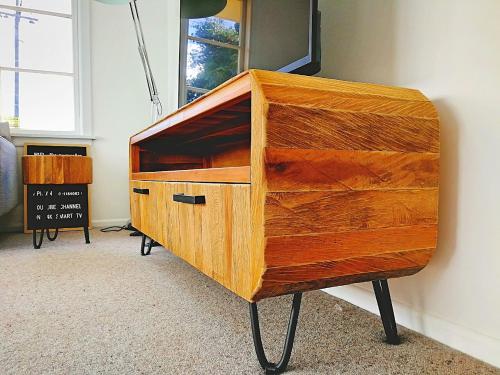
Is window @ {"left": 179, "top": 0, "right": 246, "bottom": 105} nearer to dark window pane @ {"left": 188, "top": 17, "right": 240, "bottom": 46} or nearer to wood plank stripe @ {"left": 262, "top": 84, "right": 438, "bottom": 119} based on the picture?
dark window pane @ {"left": 188, "top": 17, "right": 240, "bottom": 46}

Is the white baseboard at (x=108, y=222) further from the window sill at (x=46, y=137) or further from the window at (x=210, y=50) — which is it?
the window at (x=210, y=50)

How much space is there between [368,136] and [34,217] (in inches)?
79.3

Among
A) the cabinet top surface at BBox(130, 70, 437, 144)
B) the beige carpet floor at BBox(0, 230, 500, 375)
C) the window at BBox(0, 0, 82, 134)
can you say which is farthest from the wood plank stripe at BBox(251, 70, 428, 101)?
the window at BBox(0, 0, 82, 134)

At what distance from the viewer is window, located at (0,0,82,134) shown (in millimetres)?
2494

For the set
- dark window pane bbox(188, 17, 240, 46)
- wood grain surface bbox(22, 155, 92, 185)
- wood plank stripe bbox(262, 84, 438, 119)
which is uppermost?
dark window pane bbox(188, 17, 240, 46)

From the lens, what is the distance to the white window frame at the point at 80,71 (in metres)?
2.52

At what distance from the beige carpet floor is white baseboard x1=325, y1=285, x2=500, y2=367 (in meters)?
0.02

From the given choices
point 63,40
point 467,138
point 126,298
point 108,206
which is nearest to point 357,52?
point 467,138

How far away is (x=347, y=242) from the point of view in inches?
26.4

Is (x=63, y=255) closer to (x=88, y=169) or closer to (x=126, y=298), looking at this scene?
(x=88, y=169)

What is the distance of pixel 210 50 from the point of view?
133 centimetres

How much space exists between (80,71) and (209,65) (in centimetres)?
163

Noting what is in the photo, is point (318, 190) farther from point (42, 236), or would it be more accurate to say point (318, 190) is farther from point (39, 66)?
point (39, 66)

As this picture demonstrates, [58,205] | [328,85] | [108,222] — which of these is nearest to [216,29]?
[328,85]
